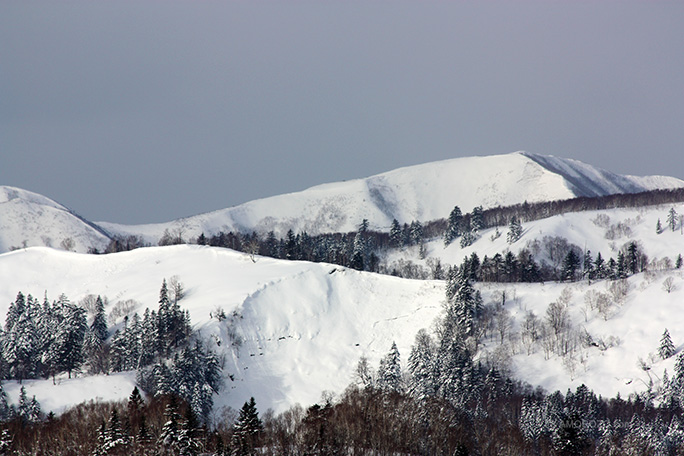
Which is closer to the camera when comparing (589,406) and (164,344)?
(589,406)

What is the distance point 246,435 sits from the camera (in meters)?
74.1

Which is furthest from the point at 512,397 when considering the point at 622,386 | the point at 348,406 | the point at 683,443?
the point at 348,406

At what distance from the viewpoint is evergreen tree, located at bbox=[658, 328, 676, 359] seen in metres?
138

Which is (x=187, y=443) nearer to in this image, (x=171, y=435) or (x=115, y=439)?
(x=171, y=435)

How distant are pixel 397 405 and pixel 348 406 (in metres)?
6.06

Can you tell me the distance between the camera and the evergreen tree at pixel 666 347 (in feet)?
451

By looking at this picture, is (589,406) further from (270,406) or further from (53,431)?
(53,431)

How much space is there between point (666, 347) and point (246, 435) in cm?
9456

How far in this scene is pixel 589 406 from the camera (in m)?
121

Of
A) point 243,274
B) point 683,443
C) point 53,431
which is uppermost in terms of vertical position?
point 243,274

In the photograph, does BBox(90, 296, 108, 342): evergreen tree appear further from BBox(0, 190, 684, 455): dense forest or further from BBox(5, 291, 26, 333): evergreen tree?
BBox(5, 291, 26, 333): evergreen tree

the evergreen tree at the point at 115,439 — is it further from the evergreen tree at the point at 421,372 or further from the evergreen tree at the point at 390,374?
the evergreen tree at the point at 390,374

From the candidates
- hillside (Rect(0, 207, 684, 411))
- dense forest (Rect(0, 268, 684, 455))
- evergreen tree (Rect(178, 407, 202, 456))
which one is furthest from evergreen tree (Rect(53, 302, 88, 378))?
evergreen tree (Rect(178, 407, 202, 456))

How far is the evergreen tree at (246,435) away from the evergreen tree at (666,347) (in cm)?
9046
